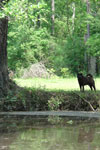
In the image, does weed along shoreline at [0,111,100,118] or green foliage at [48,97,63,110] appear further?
green foliage at [48,97,63,110]

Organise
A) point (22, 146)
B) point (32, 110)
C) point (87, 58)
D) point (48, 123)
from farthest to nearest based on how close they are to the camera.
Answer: point (87, 58) < point (32, 110) < point (48, 123) < point (22, 146)

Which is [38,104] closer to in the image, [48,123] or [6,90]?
[6,90]

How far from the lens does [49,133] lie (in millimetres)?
10320

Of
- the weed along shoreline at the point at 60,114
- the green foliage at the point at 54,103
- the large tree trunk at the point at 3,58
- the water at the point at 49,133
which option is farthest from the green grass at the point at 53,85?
the water at the point at 49,133

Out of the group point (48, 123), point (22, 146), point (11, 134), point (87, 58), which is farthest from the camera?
point (87, 58)

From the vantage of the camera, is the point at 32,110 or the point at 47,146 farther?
the point at 32,110

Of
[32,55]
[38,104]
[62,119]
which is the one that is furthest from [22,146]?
[32,55]

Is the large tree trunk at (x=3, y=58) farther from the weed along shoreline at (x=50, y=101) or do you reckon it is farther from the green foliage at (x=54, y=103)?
the green foliage at (x=54, y=103)

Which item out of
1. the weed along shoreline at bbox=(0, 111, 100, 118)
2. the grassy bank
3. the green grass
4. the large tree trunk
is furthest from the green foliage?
the large tree trunk

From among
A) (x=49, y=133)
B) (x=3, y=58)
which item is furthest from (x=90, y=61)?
(x=49, y=133)

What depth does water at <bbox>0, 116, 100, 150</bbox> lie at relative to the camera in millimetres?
8445

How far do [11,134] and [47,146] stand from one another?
1932mm

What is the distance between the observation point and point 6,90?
631 inches

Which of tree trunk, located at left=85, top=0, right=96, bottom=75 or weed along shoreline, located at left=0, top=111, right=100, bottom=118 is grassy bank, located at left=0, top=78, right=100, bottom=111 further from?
tree trunk, located at left=85, top=0, right=96, bottom=75
